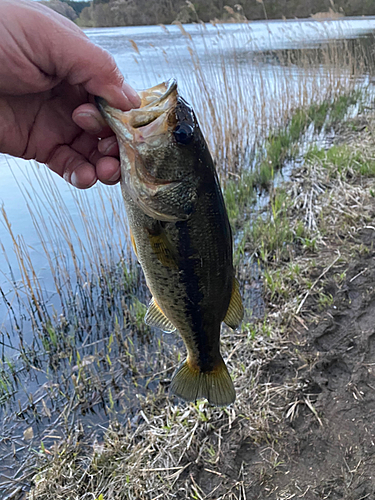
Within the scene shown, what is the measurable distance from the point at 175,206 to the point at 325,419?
188 cm

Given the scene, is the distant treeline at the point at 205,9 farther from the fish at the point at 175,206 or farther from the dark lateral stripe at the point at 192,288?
the dark lateral stripe at the point at 192,288

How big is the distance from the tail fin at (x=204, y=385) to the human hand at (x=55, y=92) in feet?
3.48

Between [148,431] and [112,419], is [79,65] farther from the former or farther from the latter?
[112,419]

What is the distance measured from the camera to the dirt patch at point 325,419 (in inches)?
87.7

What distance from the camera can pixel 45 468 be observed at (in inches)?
102

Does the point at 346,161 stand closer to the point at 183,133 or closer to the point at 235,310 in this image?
the point at 235,310

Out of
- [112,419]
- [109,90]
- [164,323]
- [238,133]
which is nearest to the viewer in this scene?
[109,90]

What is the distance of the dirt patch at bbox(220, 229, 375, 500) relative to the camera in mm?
2229

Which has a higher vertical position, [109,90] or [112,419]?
Result: [109,90]

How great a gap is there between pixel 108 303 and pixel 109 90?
3092mm

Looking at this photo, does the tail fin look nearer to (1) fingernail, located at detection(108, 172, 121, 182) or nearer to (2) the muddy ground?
(2) the muddy ground

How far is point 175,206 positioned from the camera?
1.63m

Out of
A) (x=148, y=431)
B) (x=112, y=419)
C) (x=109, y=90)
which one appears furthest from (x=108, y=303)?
(x=109, y=90)

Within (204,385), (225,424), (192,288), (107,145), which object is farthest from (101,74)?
(225,424)
